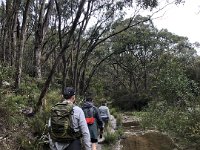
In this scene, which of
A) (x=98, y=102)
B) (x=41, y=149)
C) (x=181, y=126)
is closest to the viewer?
(x=41, y=149)

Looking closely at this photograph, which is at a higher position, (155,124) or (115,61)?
(115,61)

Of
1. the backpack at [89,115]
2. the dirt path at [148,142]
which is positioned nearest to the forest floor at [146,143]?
the dirt path at [148,142]

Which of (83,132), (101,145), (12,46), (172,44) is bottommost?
(101,145)

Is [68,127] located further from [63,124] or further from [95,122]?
[95,122]

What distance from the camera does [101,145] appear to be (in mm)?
12906

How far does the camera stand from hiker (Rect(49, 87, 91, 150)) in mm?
4938

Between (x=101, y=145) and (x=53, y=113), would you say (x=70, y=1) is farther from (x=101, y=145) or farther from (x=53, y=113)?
(x=53, y=113)

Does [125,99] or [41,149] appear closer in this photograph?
[41,149]

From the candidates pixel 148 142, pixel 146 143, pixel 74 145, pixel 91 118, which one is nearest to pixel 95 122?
pixel 91 118

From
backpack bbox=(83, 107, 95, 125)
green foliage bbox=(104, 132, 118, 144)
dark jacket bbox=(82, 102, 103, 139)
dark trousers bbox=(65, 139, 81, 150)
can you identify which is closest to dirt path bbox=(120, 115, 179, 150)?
green foliage bbox=(104, 132, 118, 144)

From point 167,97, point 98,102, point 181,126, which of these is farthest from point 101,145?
point 167,97

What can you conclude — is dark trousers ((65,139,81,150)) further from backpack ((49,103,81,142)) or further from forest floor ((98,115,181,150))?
forest floor ((98,115,181,150))

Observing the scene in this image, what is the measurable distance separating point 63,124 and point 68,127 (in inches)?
3.0

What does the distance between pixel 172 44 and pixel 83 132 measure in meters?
42.0
